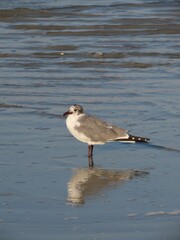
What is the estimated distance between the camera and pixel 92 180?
8602mm

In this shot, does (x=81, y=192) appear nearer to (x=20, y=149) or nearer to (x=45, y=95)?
(x=20, y=149)

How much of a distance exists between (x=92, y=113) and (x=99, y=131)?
2.19m

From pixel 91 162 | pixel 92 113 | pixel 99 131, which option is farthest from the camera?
pixel 92 113

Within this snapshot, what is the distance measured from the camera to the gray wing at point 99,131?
942 centimetres

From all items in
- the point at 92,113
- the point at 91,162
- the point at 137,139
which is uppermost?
the point at 137,139

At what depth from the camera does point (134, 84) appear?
13406mm

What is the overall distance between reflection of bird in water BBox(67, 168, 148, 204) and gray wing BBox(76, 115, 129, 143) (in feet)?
1.77

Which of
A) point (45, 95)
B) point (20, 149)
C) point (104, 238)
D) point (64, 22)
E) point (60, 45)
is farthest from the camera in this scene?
point (64, 22)

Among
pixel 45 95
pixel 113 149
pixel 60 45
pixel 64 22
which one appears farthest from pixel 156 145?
pixel 64 22

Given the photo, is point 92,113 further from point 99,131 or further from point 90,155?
point 90,155

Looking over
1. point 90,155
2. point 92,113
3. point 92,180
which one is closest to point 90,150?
point 90,155

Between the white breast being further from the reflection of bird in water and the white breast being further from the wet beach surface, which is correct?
the reflection of bird in water

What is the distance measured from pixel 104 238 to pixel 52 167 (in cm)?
267

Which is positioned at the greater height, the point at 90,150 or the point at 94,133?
the point at 94,133
